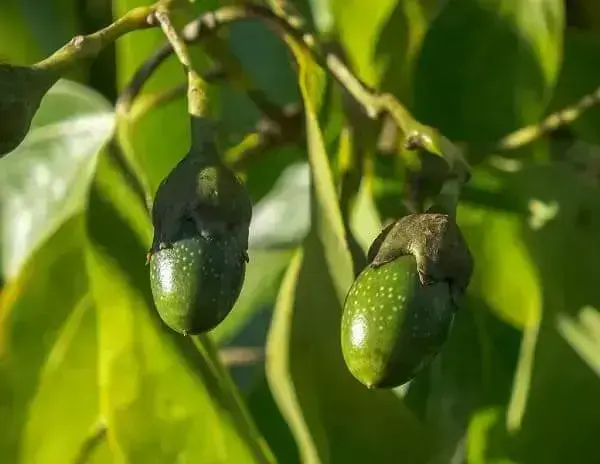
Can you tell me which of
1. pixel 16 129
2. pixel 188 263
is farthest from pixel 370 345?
pixel 16 129

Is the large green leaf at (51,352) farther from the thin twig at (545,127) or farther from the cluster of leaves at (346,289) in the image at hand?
the thin twig at (545,127)

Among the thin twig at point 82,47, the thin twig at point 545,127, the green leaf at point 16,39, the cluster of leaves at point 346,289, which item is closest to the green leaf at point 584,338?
the cluster of leaves at point 346,289

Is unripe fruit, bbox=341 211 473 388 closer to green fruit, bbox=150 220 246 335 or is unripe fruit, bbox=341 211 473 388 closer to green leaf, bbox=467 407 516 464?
green fruit, bbox=150 220 246 335

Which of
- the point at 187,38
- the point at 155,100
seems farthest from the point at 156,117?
the point at 187,38

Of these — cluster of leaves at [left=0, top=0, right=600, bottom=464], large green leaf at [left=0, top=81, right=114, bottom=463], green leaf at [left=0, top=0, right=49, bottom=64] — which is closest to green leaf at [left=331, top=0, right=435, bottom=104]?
cluster of leaves at [left=0, top=0, right=600, bottom=464]

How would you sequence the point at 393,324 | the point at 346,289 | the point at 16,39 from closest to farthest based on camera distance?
the point at 393,324 < the point at 346,289 < the point at 16,39

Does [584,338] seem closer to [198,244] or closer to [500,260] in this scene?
[500,260]
